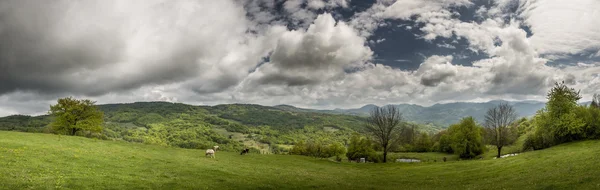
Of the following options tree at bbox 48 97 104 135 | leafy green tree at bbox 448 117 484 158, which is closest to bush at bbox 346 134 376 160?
leafy green tree at bbox 448 117 484 158

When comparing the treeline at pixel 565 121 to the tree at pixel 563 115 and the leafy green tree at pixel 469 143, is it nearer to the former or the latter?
the tree at pixel 563 115

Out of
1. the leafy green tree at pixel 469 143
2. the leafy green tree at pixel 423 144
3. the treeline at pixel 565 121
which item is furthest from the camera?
the leafy green tree at pixel 423 144

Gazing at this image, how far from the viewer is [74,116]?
69.8 m

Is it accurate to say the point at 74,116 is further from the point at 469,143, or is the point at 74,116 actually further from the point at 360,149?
the point at 469,143

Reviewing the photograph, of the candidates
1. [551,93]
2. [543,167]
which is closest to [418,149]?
[551,93]

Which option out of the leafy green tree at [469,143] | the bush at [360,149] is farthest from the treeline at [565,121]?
the bush at [360,149]

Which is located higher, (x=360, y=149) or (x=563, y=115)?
(x=563, y=115)

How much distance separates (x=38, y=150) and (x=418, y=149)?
5297 inches

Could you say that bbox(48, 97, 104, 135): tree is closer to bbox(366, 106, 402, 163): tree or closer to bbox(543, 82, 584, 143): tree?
bbox(366, 106, 402, 163): tree

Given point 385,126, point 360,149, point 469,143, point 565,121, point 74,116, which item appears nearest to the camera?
point 565,121

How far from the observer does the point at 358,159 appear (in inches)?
3893

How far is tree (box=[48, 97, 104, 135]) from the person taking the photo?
68.8 m

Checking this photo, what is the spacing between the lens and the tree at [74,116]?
226 ft

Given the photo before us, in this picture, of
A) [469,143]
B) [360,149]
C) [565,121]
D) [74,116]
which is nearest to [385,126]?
[360,149]
